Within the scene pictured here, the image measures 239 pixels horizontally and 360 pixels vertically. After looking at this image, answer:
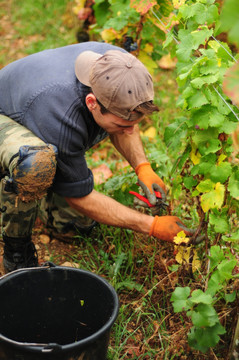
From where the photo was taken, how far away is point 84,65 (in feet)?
7.09

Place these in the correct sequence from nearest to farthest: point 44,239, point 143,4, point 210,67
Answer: point 210,67 < point 143,4 < point 44,239

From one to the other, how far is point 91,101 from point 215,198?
2.42 feet

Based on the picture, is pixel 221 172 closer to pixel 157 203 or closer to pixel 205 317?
pixel 205 317

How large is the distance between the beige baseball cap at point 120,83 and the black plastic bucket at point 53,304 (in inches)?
29.2

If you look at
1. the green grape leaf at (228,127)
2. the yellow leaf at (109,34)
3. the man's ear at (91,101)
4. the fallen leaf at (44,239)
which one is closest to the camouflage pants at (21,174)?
the man's ear at (91,101)

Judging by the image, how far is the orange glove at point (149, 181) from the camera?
2418 mm

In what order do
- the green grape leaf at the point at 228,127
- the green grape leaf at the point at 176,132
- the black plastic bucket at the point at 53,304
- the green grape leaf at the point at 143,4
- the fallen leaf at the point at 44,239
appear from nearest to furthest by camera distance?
the green grape leaf at the point at 228,127
the black plastic bucket at the point at 53,304
the green grape leaf at the point at 176,132
the green grape leaf at the point at 143,4
the fallen leaf at the point at 44,239

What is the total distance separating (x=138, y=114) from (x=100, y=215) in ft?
1.83

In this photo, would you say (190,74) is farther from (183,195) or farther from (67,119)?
(183,195)

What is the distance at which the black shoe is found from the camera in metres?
2.45

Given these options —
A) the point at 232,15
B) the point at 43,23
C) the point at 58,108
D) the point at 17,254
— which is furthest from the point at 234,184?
the point at 43,23

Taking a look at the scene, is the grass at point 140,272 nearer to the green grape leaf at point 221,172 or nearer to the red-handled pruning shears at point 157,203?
the red-handled pruning shears at point 157,203

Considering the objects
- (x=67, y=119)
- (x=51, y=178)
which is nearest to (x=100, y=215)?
(x=51, y=178)

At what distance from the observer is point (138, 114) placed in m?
2.07
